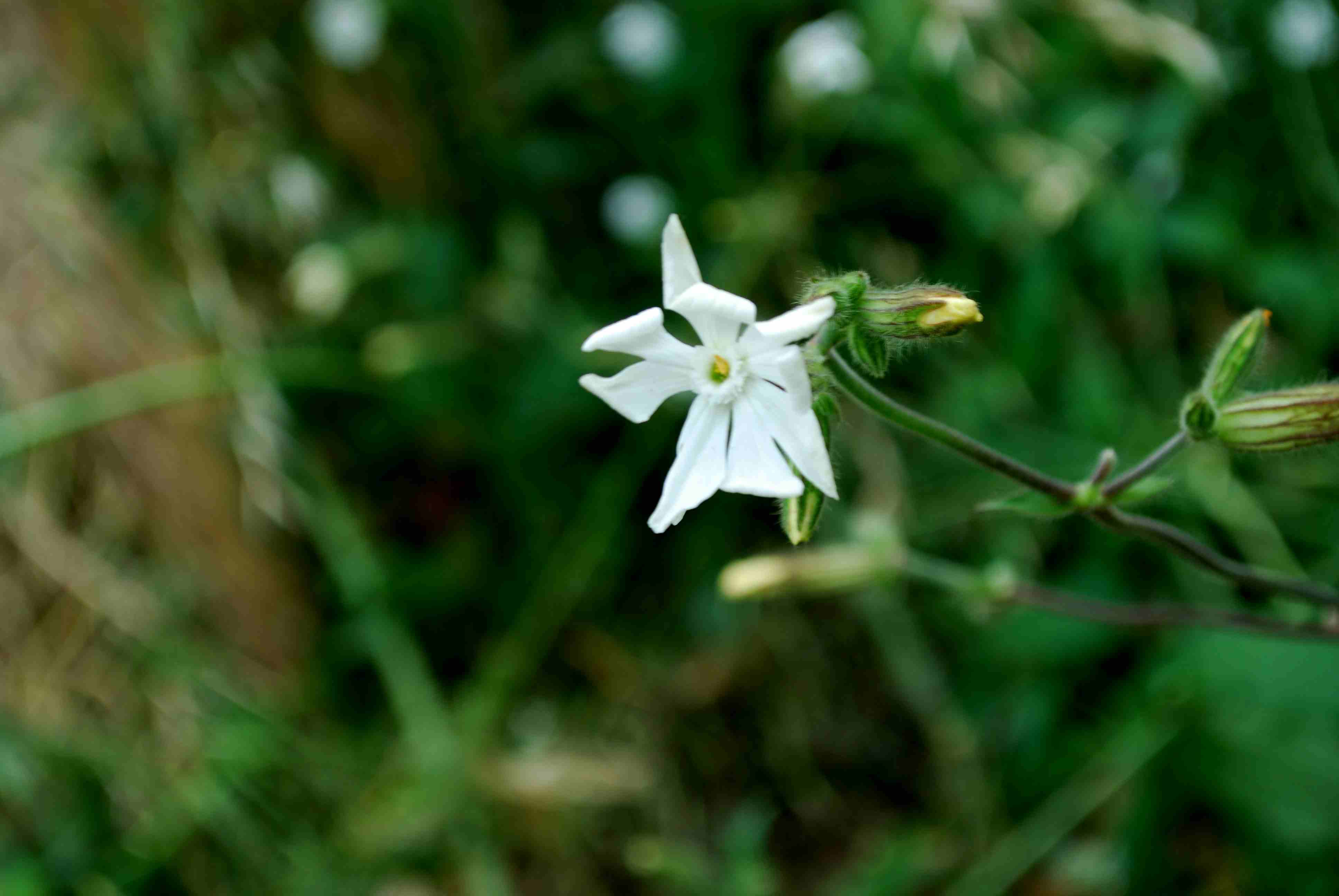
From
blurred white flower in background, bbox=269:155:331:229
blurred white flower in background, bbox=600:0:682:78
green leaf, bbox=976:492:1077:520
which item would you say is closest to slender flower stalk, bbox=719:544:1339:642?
green leaf, bbox=976:492:1077:520

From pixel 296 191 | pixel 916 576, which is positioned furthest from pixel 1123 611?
pixel 296 191

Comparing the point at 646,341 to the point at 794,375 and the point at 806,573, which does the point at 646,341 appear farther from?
the point at 806,573

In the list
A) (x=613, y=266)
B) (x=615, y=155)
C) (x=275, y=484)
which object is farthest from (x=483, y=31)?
(x=275, y=484)

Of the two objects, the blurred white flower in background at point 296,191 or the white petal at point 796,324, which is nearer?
the white petal at point 796,324

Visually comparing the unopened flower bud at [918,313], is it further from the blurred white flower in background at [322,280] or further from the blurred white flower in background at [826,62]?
the blurred white flower in background at [322,280]

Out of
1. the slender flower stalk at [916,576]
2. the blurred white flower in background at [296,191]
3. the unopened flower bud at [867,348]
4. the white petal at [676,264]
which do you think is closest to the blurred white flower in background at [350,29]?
the blurred white flower in background at [296,191]

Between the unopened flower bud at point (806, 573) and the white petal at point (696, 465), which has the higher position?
the unopened flower bud at point (806, 573)

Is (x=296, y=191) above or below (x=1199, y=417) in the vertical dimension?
above

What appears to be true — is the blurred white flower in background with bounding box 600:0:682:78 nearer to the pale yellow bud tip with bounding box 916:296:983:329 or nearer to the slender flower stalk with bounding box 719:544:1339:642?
the slender flower stalk with bounding box 719:544:1339:642
